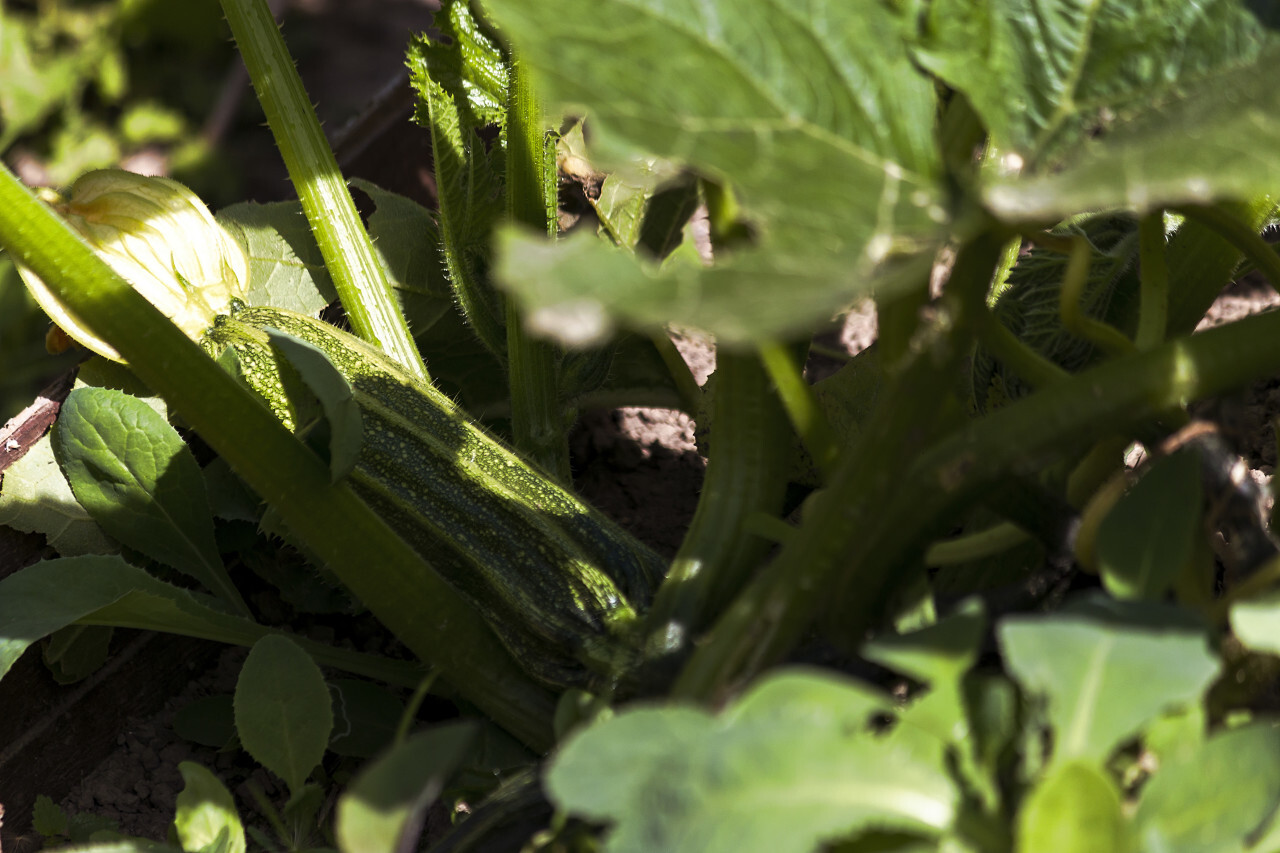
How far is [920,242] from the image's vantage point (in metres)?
0.50

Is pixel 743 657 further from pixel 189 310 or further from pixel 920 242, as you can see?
pixel 189 310

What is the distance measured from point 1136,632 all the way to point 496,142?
A: 2.95 feet

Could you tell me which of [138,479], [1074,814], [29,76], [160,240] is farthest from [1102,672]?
[29,76]

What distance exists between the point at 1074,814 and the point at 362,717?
67 cm

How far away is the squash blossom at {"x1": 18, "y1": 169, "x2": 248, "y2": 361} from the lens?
1111mm

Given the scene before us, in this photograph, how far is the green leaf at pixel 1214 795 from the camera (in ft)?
1.46

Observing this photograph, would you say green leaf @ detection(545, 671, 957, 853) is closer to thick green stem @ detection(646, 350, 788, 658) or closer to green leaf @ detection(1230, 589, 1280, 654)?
green leaf @ detection(1230, 589, 1280, 654)

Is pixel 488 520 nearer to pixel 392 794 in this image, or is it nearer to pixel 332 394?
pixel 332 394

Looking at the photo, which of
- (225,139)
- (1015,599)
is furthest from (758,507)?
(225,139)

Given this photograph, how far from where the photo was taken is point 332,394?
0.78m

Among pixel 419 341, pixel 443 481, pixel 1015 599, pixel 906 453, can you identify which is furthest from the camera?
pixel 419 341

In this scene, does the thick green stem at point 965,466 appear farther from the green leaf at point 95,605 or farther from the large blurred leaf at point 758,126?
the green leaf at point 95,605

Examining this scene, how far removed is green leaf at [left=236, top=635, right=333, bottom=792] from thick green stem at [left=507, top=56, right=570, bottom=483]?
1.19 ft

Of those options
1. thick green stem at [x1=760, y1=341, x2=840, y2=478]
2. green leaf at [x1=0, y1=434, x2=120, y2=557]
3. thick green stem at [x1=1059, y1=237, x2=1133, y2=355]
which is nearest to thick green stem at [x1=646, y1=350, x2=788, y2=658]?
thick green stem at [x1=760, y1=341, x2=840, y2=478]
